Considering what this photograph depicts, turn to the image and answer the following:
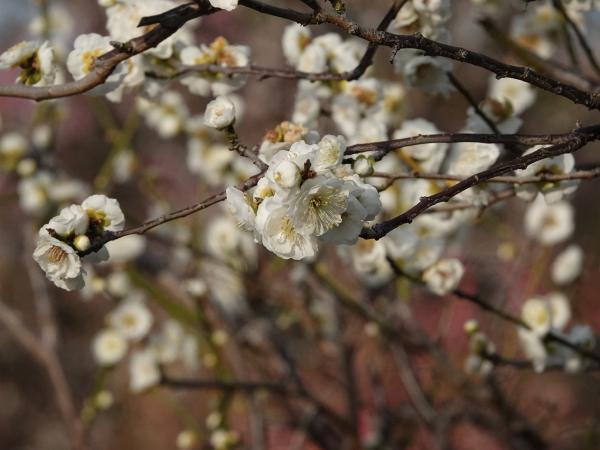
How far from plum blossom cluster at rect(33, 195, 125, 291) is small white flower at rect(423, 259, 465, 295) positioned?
28.7 inches

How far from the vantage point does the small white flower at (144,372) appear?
7.55ft

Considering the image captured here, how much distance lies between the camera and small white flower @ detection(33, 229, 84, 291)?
3.53 feet

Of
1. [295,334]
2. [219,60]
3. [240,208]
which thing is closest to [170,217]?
[240,208]

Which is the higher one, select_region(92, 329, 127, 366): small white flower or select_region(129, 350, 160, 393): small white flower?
select_region(129, 350, 160, 393): small white flower

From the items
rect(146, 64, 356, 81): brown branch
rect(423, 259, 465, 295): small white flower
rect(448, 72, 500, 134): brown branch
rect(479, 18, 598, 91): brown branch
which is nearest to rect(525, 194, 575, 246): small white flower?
rect(479, 18, 598, 91): brown branch

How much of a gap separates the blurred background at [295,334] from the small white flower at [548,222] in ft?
0.28

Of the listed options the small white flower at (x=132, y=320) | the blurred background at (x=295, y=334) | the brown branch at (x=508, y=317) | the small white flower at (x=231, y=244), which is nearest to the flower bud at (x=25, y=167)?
the blurred background at (x=295, y=334)

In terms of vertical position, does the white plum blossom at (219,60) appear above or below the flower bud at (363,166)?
below

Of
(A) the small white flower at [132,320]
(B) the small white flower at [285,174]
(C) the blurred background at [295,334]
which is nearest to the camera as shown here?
(B) the small white flower at [285,174]

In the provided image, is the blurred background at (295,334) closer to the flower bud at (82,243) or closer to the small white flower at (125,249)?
the small white flower at (125,249)

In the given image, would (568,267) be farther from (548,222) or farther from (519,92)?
(519,92)

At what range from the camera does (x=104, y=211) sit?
3.81 ft

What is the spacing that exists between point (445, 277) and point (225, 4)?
823mm

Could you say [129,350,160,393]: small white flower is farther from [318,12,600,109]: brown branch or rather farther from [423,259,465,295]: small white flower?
[318,12,600,109]: brown branch
